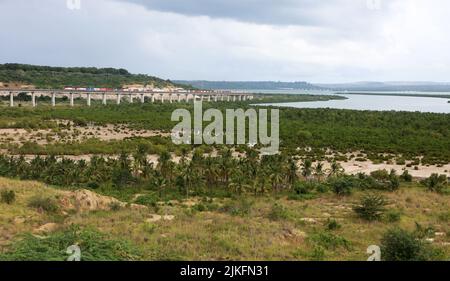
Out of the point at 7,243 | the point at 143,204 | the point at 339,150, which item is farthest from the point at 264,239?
the point at 339,150

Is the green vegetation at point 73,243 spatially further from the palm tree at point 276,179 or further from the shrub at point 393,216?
the palm tree at point 276,179

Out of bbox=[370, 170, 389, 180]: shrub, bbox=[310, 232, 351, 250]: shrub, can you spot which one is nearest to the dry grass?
bbox=[310, 232, 351, 250]: shrub

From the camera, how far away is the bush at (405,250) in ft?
64.5

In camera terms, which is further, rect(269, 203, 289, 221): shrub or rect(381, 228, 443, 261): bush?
rect(269, 203, 289, 221): shrub

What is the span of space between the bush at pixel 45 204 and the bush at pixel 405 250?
20.0m

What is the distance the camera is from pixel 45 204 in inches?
1166

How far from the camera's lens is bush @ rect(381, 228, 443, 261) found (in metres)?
19.7

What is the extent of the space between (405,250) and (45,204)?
21547 mm

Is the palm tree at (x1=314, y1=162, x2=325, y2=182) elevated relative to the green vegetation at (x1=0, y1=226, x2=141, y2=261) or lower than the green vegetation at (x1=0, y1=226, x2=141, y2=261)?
lower

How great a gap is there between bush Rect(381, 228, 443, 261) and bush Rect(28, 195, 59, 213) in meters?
20.0

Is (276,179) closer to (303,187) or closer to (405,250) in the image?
(303,187)

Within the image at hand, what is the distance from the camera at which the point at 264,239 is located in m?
23.4

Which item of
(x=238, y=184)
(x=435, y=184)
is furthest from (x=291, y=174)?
(x=435, y=184)

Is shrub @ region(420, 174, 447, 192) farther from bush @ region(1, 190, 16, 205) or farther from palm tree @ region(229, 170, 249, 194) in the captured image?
bush @ region(1, 190, 16, 205)
